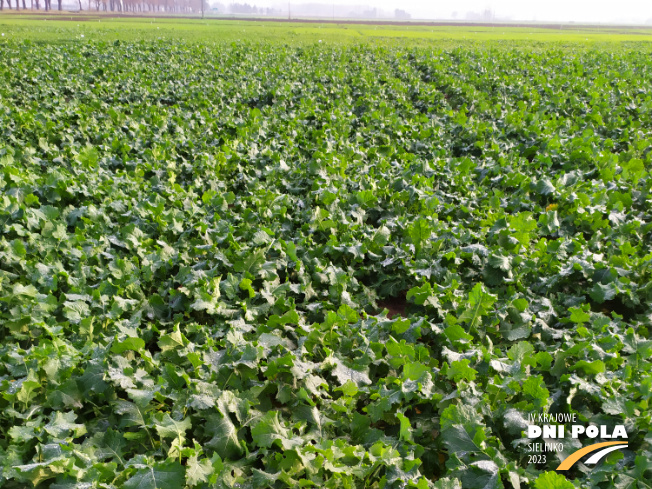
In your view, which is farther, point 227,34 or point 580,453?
point 227,34

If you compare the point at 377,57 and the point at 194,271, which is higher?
the point at 377,57

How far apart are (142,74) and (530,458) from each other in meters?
18.5

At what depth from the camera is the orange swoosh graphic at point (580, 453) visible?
268cm

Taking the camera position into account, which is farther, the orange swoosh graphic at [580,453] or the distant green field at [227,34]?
the distant green field at [227,34]

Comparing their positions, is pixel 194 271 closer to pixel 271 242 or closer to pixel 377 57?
pixel 271 242

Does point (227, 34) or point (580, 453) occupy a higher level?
point (227, 34)

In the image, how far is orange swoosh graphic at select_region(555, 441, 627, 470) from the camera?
2.68m

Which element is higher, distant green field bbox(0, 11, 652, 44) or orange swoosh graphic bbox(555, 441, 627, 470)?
distant green field bbox(0, 11, 652, 44)

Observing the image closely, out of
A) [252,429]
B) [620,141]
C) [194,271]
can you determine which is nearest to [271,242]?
[194,271]

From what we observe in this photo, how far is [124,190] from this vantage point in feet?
21.5

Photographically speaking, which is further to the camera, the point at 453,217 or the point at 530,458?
the point at 453,217

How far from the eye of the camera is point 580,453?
2.72 m

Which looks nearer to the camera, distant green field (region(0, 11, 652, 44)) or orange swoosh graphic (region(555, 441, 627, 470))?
orange swoosh graphic (region(555, 441, 627, 470))

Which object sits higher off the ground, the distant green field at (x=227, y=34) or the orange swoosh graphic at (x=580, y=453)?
the distant green field at (x=227, y=34)
